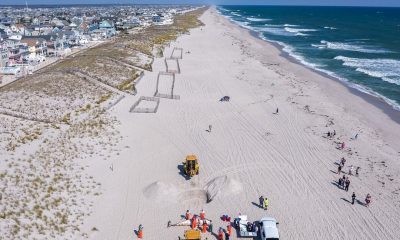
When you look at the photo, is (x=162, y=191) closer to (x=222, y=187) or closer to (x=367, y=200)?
(x=222, y=187)

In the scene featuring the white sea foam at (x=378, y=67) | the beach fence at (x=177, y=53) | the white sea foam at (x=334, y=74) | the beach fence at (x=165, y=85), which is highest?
the white sea foam at (x=378, y=67)

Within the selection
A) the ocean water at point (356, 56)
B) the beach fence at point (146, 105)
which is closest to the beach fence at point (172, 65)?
the beach fence at point (146, 105)

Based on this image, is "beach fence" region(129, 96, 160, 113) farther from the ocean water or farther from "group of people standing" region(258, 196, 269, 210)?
the ocean water

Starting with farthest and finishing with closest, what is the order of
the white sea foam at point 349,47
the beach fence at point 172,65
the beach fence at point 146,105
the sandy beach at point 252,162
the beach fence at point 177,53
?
the white sea foam at point 349,47 → the beach fence at point 177,53 → the beach fence at point 172,65 → the beach fence at point 146,105 → the sandy beach at point 252,162

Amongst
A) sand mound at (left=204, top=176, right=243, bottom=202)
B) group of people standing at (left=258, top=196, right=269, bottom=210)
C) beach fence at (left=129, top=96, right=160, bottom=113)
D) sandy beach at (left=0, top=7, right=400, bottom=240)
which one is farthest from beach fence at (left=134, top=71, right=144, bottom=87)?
group of people standing at (left=258, top=196, right=269, bottom=210)

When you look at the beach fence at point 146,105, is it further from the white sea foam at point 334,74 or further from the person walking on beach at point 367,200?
the white sea foam at point 334,74

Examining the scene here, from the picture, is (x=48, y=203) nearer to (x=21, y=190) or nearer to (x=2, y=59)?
(x=21, y=190)

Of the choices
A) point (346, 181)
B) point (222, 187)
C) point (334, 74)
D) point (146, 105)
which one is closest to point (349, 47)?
point (334, 74)
